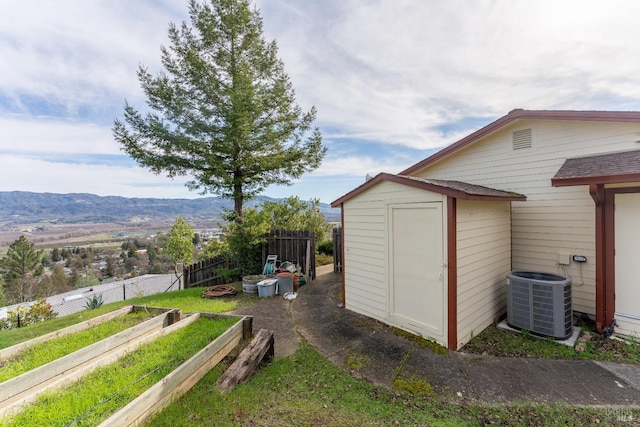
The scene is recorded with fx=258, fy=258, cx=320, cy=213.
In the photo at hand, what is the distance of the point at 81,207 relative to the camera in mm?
65062

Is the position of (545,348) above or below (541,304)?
below

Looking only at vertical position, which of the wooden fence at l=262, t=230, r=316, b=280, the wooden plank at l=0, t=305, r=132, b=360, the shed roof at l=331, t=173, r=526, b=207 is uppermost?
the shed roof at l=331, t=173, r=526, b=207

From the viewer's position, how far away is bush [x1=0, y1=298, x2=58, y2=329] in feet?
23.9

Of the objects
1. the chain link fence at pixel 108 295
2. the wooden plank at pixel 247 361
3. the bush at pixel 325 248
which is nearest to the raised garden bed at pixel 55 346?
the wooden plank at pixel 247 361

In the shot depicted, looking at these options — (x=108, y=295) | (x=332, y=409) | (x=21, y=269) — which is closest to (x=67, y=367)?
(x=332, y=409)

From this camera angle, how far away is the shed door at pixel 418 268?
13.7 ft

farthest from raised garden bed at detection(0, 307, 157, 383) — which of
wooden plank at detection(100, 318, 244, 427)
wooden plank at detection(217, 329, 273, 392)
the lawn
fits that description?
wooden plank at detection(217, 329, 273, 392)

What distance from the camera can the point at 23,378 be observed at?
2.56 m

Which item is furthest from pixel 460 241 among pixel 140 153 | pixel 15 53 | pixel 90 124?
pixel 90 124

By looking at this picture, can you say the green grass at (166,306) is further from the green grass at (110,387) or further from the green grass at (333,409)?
the green grass at (333,409)

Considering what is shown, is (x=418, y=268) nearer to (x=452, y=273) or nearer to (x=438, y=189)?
(x=452, y=273)

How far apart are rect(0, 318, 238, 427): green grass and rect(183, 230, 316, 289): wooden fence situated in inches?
181

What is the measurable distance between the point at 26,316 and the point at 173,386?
8.68m

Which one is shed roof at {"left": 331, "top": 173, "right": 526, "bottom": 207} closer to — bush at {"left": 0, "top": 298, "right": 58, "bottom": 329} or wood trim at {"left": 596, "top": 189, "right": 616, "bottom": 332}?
wood trim at {"left": 596, "top": 189, "right": 616, "bottom": 332}
